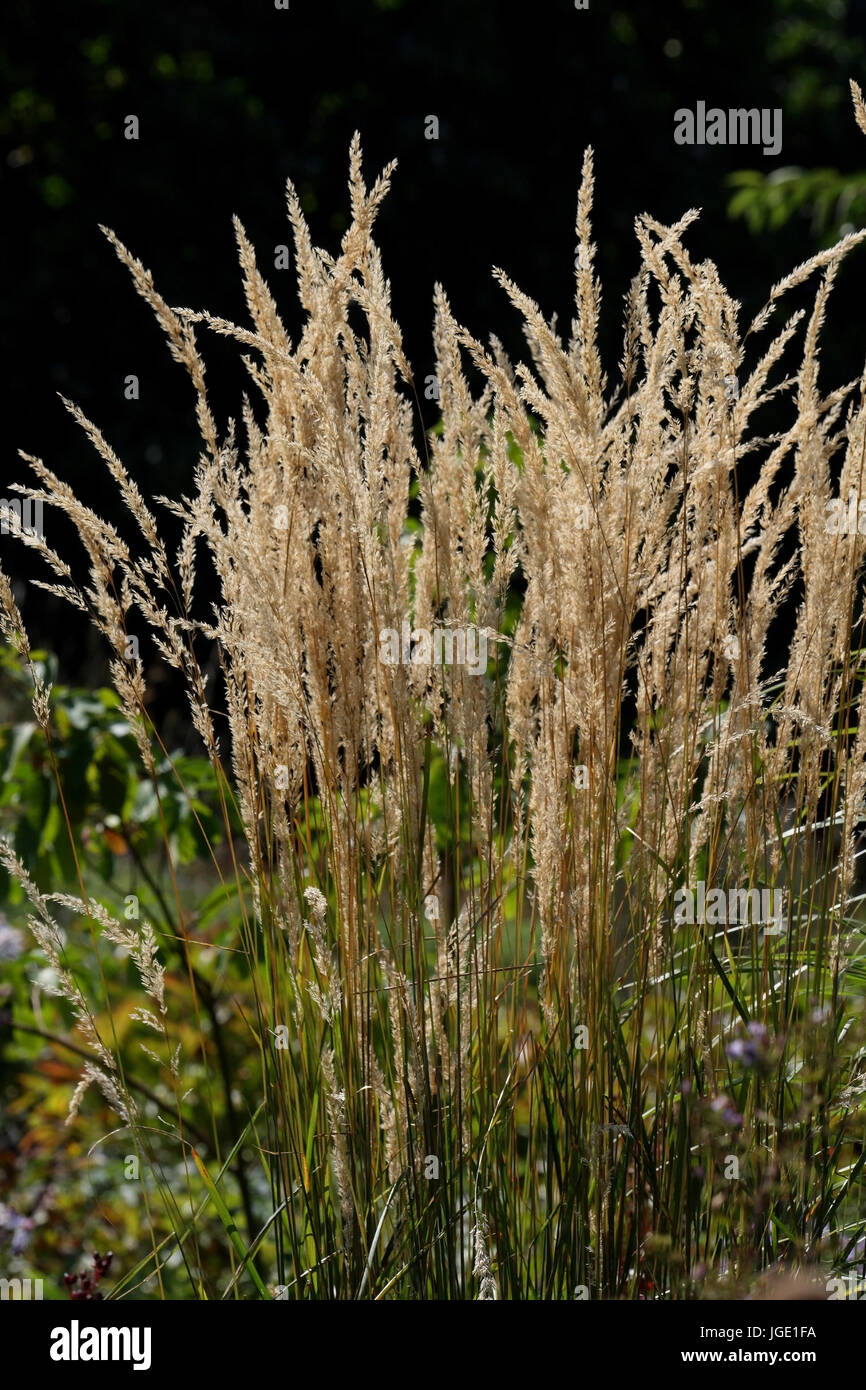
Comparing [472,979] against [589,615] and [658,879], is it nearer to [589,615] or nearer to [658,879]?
[658,879]

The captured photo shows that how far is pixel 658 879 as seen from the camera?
1726 mm

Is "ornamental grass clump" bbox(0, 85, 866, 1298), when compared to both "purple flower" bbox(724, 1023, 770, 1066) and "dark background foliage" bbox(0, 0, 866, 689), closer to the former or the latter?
"purple flower" bbox(724, 1023, 770, 1066)

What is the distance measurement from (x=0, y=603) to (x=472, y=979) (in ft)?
2.72

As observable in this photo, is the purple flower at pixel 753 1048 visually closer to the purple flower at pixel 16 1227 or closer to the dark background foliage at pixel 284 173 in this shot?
the purple flower at pixel 16 1227

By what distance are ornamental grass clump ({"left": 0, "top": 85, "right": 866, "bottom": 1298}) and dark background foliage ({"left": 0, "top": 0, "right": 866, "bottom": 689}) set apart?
8.45 metres

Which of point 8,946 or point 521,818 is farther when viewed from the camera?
point 8,946

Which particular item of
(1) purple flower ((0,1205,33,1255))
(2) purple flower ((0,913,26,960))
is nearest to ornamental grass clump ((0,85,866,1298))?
(1) purple flower ((0,1205,33,1255))

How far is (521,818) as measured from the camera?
1.89m

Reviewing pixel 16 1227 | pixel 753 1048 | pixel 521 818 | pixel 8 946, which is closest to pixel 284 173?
pixel 8 946

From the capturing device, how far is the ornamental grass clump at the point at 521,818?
5.34 feet

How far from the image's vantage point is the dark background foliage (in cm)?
1076

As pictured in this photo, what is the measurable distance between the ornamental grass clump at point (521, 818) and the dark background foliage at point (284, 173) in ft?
27.7

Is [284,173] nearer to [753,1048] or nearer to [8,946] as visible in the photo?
[8,946]

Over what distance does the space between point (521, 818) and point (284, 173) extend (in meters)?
10.2
